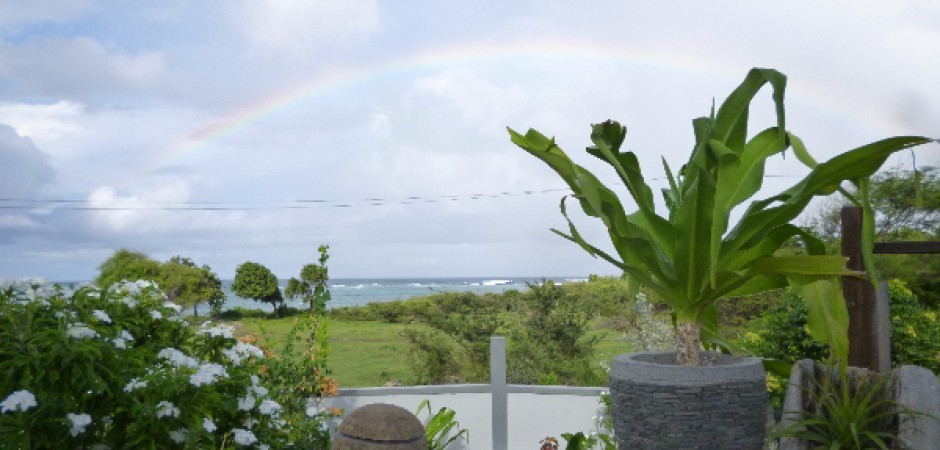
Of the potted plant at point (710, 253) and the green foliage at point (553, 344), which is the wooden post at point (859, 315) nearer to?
the potted plant at point (710, 253)

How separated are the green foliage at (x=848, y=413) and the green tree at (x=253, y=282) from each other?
1747cm

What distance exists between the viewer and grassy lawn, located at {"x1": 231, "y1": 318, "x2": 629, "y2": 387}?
16.9 metres

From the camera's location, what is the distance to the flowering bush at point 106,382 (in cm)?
288

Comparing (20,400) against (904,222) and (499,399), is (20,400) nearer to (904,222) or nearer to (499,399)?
(499,399)

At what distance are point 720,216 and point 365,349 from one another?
16262 millimetres

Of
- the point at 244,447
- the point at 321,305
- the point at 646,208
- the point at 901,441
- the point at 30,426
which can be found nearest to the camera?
the point at 30,426

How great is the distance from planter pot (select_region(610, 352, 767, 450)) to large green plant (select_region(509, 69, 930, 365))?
0.30 meters

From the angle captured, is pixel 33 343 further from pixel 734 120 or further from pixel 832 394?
pixel 832 394

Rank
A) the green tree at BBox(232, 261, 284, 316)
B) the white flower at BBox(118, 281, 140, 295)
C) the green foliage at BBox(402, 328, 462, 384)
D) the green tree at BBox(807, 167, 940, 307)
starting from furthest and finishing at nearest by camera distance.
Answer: the green tree at BBox(232, 261, 284, 316) → the green foliage at BBox(402, 328, 462, 384) → the green tree at BBox(807, 167, 940, 307) → the white flower at BBox(118, 281, 140, 295)

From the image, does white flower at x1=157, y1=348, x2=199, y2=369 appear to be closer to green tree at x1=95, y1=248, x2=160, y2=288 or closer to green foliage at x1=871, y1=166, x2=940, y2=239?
green foliage at x1=871, y1=166, x2=940, y2=239

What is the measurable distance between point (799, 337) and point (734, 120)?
3.01m

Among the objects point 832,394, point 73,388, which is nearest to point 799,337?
point 832,394

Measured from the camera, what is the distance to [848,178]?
3146mm

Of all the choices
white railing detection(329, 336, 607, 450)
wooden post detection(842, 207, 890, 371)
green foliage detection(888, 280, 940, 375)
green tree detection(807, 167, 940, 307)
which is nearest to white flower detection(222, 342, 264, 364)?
white railing detection(329, 336, 607, 450)
